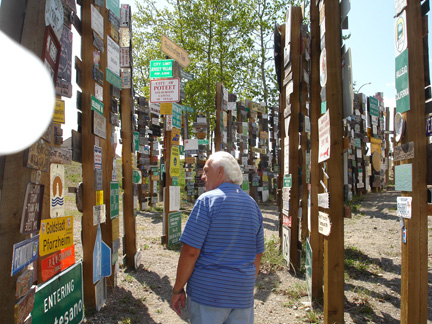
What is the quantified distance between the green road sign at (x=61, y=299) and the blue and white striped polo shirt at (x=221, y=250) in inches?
42.8

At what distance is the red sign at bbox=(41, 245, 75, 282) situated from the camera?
3.05 meters

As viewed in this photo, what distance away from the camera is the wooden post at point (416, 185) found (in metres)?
3.04

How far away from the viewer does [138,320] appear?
4.09m

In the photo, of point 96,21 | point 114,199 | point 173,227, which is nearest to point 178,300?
point 114,199

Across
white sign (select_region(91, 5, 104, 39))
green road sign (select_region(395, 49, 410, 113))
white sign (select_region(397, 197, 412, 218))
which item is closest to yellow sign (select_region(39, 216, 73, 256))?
white sign (select_region(91, 5, 104, 39))

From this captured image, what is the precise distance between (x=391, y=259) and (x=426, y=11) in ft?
14.4

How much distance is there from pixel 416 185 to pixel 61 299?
10.1 ft

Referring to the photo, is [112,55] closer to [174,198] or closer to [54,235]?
[54,235]

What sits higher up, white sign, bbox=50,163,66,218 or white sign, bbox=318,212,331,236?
white sign, bbox=50,163,66,218

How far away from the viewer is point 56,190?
11.0 feet

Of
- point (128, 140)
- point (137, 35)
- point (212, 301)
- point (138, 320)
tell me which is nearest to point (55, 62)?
point (212, 301)

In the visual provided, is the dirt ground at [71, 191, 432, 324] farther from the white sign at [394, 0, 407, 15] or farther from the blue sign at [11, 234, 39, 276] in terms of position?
the white sign at [394, 0, 407, 15]

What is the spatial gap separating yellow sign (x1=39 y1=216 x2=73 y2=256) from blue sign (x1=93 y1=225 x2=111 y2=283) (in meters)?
0.75

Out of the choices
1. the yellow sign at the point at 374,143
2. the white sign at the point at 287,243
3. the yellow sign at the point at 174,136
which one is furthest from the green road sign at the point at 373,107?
the white sign at the point at 287,243
